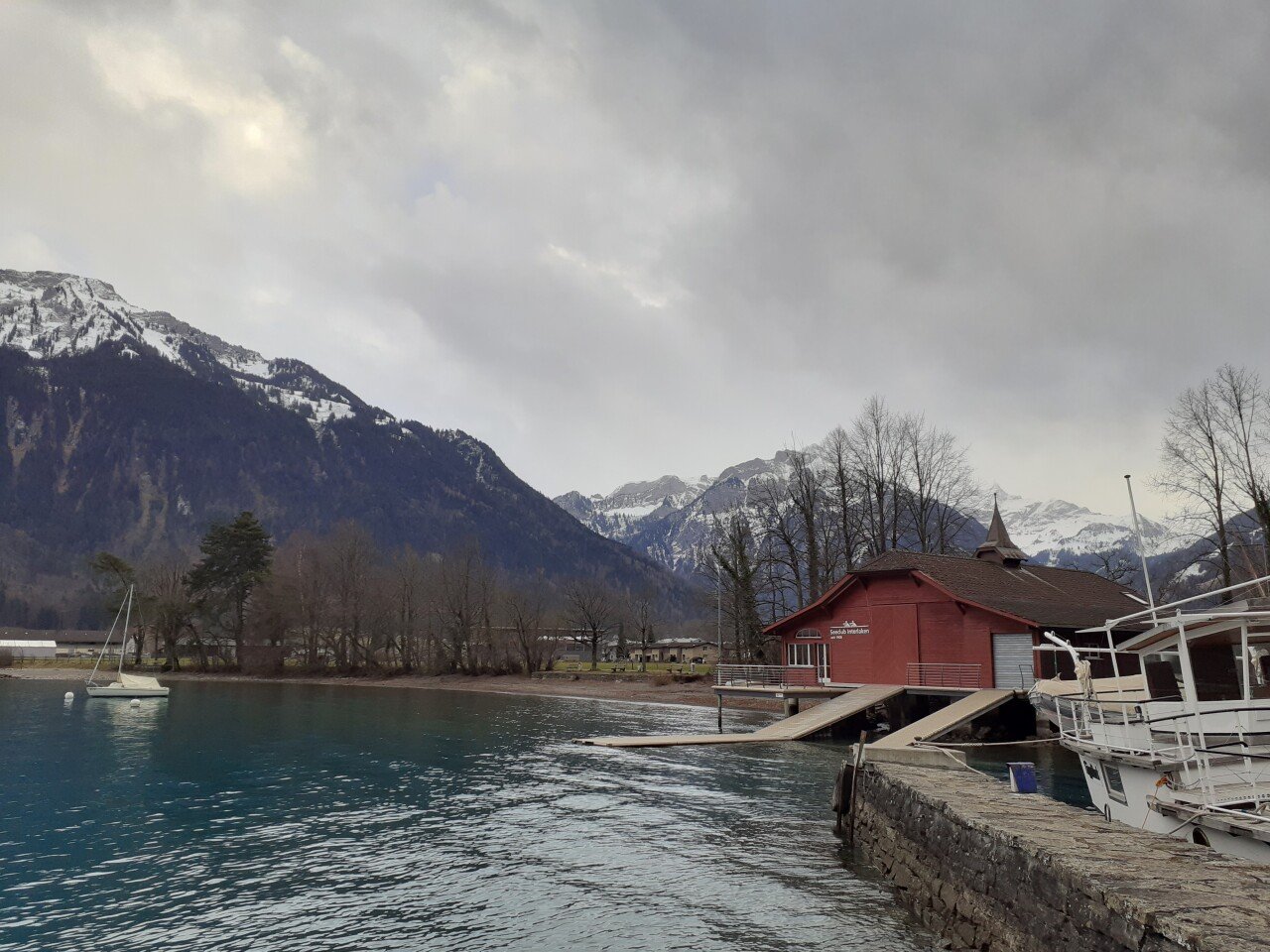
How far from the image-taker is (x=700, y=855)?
55.4 ft

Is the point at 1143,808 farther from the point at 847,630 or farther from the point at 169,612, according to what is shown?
the point at 169,612

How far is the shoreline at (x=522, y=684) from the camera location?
57094 mm

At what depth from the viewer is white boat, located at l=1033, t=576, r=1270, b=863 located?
496 inches

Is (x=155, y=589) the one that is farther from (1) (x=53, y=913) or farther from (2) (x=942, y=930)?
(2) (x=942, y=930)

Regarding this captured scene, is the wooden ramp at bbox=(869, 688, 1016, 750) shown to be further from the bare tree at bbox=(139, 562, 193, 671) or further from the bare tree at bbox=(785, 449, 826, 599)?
the bare tree at bbox=(139, 562, 193, 671)

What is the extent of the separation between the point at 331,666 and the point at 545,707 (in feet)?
135

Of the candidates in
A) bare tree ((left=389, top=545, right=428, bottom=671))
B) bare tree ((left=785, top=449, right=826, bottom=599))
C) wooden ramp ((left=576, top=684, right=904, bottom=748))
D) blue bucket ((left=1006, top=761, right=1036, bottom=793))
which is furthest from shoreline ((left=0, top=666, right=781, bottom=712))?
blue bucket ((left=1006, top=761, right=1036, bottom=793))

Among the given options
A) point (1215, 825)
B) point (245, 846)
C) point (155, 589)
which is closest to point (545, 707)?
point (245, 846)

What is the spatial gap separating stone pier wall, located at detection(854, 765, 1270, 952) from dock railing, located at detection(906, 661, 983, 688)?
898 inches

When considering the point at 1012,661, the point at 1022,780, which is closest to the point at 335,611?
the point at 1012,661

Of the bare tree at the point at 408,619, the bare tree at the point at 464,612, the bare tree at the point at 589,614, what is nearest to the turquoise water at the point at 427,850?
the bare tree at the point at 464,612

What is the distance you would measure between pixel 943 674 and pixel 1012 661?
3129 millimetres

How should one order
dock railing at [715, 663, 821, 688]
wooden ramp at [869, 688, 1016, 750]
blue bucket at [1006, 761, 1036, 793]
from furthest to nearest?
dock railing at [715, 663, 821, 688], wooden ramp at [869, 688, 1016, 750], blue bucket at [1006, 761, 1036, 793]

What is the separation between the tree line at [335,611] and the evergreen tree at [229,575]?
0.36 feet
